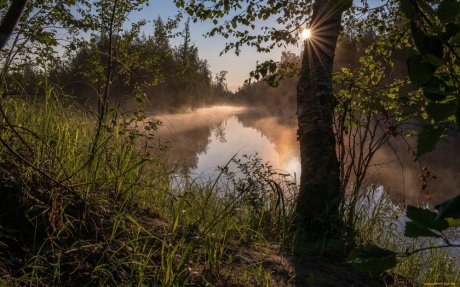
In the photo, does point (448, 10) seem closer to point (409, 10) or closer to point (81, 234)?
point (409, 10)

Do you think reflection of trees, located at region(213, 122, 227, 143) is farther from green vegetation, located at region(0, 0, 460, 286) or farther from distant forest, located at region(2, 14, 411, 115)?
green vegetation, located at region(0, 0, 460, 286)

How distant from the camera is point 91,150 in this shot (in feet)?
9.84

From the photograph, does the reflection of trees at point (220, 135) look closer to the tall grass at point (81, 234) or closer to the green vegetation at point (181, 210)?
the green vegetation at point (181, 210)

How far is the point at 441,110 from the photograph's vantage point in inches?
21.0

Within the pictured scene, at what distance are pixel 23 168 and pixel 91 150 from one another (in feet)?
1.79

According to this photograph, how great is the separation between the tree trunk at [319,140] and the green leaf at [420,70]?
4.02 meters

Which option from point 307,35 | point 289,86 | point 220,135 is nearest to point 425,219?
point 307,35

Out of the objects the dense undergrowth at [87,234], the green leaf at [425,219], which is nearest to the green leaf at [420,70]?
the green leaf at [425,219]

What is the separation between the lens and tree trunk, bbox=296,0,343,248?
4535 millimetres

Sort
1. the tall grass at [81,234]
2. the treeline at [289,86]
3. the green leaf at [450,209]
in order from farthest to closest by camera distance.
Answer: the treeline at [289,86]
the tall grass at [81,234]
the green leaf at [450,209]

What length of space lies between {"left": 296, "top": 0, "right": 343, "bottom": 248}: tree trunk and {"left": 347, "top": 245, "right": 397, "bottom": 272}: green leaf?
394cm

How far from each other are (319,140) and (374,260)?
426cm

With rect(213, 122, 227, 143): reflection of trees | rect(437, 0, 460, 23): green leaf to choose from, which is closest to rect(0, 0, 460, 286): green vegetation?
rect(437, 0, 460, 23): green leaf

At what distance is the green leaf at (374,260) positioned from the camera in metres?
0.57
